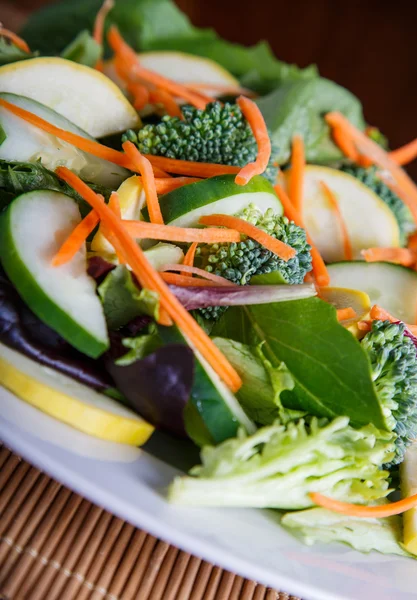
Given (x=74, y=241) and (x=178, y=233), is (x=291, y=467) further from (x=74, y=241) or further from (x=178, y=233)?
(x=74, y=241)

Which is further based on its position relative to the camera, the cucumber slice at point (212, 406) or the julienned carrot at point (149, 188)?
the julienned carrot at point (149, 188)

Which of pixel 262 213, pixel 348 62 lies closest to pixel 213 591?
pixel 262 213

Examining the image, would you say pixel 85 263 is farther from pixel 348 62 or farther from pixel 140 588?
pixel 348 62

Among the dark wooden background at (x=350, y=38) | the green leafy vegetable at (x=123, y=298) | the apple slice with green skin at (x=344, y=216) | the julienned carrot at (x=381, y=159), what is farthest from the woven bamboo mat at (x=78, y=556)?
the dark wooden background at (x=350, y=38)

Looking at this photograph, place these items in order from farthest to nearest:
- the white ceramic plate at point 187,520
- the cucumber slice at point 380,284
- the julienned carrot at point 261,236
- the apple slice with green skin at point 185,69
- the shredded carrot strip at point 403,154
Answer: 1. the shredded carrot strip at point 403,154
2. the apple slice with green skin at point 185,69
3. the cucumber slice at point 380,284
4. the julienned carrot at point 261,236
5. the white ceramic plate at point 187,520

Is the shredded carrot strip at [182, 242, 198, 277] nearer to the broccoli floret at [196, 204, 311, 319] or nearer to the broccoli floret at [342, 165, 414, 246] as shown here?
the broccoli floret at [196, 204, 311, 319]

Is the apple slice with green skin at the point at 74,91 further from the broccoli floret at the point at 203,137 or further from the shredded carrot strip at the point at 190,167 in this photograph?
the shredded carrot strip at the point at 190,167

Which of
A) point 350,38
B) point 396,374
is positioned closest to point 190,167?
point 396,374
